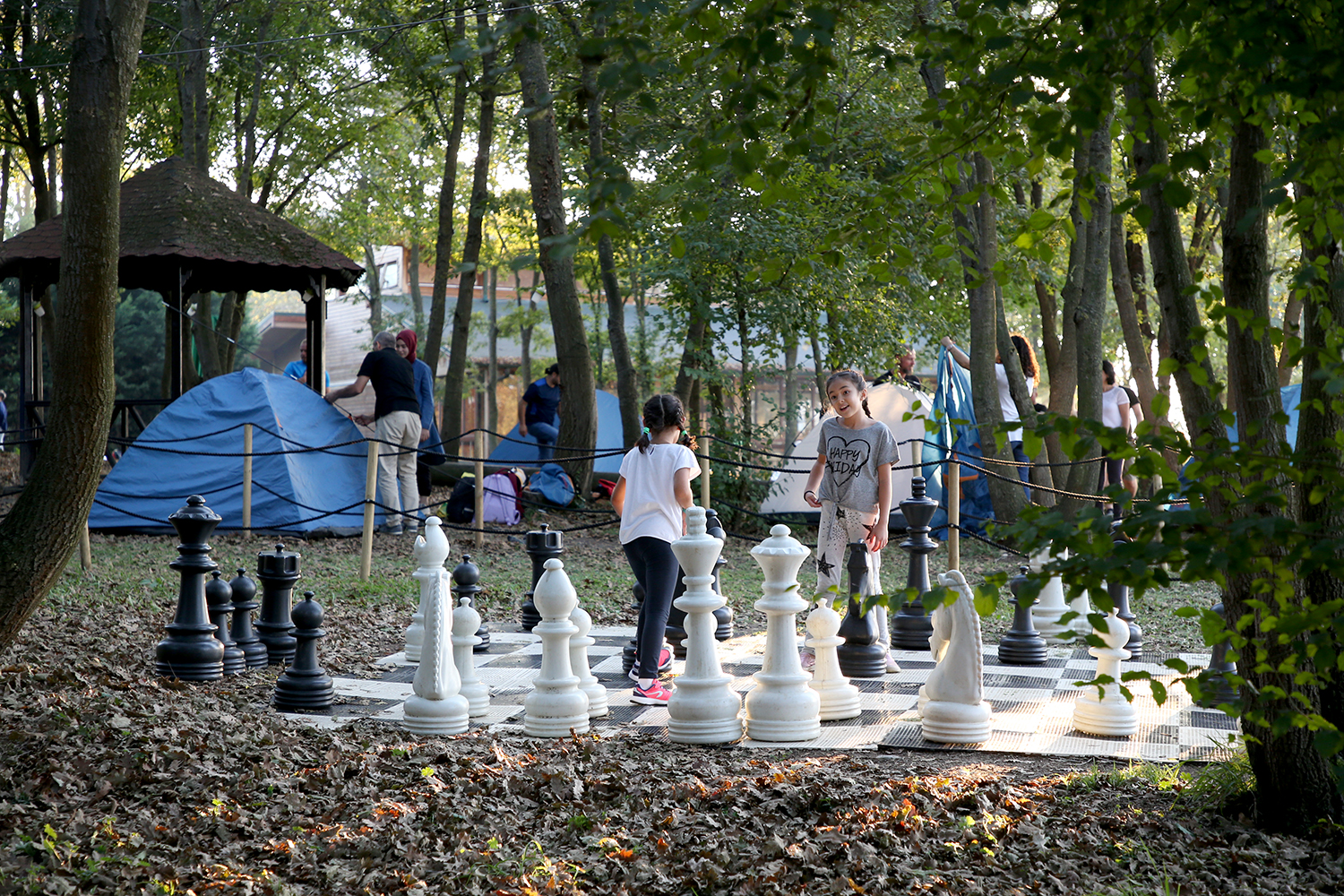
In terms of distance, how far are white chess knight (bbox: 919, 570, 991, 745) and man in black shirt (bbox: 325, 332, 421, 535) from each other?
781cm

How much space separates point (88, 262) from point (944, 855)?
144 inches

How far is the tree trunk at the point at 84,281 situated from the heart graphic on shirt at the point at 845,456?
336 centimetres

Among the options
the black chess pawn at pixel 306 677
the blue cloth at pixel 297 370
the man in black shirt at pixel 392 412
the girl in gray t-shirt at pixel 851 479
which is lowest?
the black chess pawn at pixel 306 677

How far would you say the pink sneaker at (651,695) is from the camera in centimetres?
520

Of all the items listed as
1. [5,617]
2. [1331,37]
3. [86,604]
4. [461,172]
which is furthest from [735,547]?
[461,172]

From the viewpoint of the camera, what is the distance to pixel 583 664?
509 centimetres

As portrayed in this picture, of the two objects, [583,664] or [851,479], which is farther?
[851,479]

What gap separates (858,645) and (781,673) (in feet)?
4.56

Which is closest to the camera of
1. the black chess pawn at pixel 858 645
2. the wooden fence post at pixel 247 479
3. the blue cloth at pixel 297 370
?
the black chess pawn at pixel 858 645

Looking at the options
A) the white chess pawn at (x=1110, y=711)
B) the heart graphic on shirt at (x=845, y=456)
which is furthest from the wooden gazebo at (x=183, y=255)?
the white chess pawn at (x=1110, y=711)

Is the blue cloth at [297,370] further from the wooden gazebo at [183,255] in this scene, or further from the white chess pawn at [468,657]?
the white chess pawn at [468,657]

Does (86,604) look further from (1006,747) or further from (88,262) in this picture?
(1006,747)

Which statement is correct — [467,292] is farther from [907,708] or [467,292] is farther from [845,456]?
[907,708]

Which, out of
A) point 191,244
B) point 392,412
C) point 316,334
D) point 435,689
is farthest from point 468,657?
point 316,334
